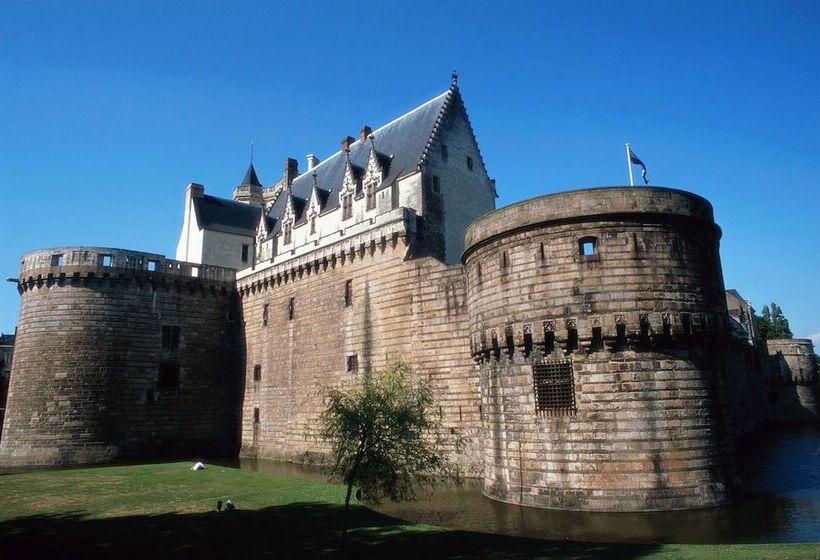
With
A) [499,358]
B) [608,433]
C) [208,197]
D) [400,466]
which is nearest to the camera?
[400,466]

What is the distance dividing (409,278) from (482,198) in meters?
11.2

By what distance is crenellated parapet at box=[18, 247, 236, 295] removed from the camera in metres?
36.2

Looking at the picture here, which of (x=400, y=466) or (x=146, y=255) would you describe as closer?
Result: (x=400, y=466)

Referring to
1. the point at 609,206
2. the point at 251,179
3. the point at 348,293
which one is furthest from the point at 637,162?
the point at 251,179

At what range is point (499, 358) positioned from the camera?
66.9 ft

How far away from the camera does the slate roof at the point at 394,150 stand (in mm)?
34312

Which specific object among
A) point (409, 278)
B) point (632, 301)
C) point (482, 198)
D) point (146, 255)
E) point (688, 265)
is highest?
point (482, 198)

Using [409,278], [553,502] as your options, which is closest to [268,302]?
[409,278]

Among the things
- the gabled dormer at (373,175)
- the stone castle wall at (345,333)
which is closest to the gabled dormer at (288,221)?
the stone castle wall at (345,333)

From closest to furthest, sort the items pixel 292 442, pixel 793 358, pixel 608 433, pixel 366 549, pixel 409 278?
1. pixel 366 549
2. pixel 608 433
3. pixel 409 278
4. pixel 292 442
5. pixel 793 358

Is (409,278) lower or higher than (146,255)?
lower

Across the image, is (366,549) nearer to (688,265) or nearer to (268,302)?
(688,265)

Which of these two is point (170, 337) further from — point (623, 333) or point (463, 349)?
point (623, 333)

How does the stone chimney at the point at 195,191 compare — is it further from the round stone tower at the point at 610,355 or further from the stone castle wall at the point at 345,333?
the round stone tower at the point at 610,355
